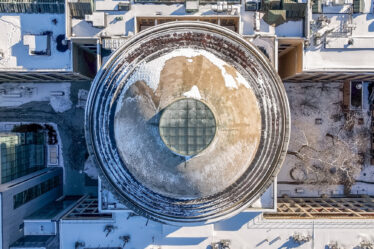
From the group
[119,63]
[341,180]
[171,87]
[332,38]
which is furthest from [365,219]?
[119,63]

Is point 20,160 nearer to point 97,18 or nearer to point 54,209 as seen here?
point 54,209

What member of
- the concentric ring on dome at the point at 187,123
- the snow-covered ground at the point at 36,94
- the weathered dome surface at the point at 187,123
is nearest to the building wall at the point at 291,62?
the weathered dome surface at the point at 187,123

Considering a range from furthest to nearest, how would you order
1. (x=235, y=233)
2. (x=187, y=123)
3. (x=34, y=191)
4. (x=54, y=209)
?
(x=54, y=209), (x=34, y=191), (x=235, y=233), (x=187, y=123)

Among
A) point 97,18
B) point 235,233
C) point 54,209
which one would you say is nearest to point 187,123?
point 97,18

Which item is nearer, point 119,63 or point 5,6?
point 119,63

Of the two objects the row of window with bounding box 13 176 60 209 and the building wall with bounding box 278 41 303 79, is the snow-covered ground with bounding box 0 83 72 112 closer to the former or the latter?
the row of window with bounding box 13 176 60 209

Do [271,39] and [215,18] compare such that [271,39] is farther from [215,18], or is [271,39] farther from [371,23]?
[371,23]
